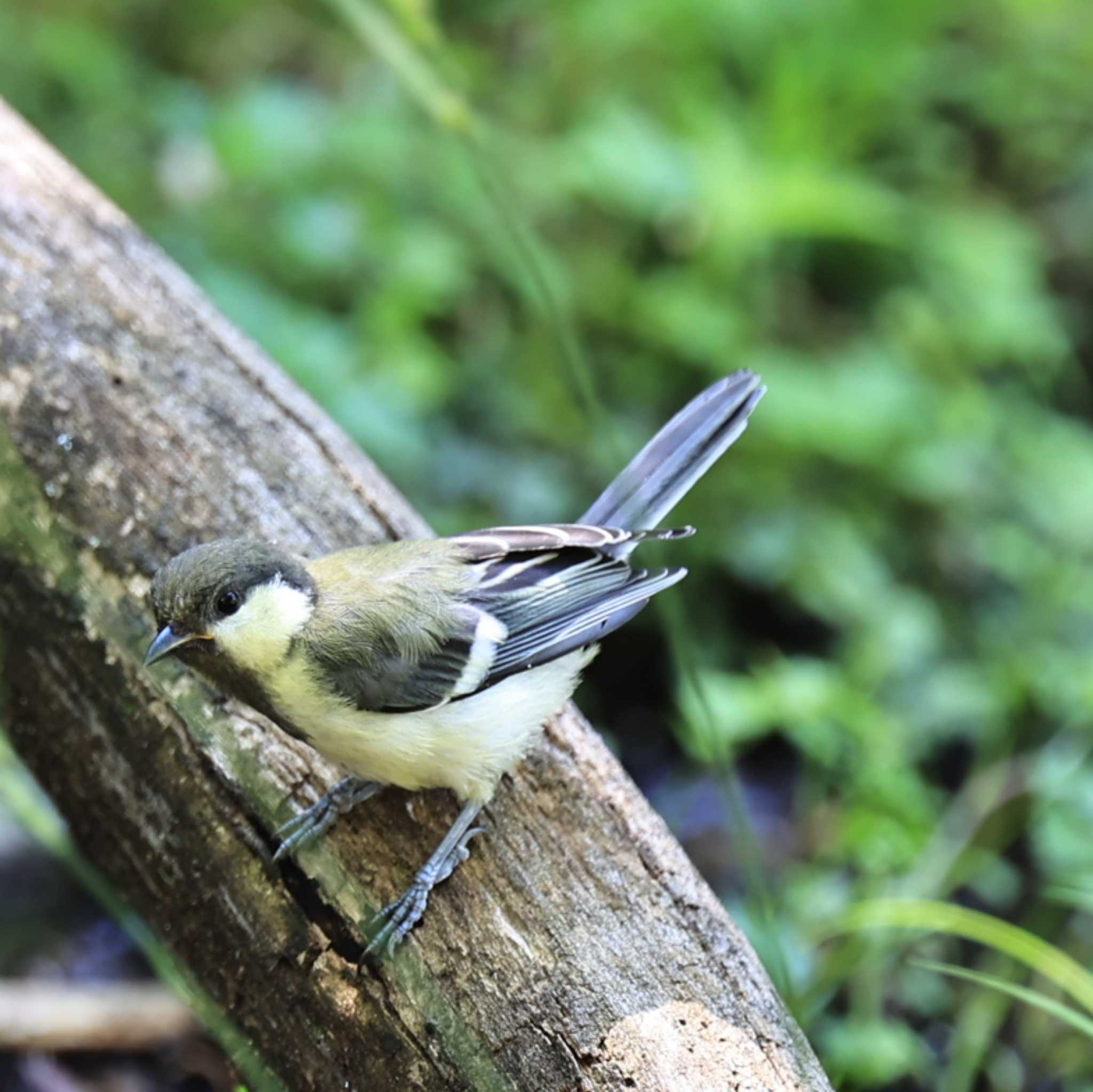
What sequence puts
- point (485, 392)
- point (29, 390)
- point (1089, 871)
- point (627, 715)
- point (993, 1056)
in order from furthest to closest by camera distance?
point (485, 392) < point (627, 715) < point (993, 1056) < point (1089, 871) < point (29, 390)

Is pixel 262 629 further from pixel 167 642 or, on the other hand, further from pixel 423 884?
pixel 423 884

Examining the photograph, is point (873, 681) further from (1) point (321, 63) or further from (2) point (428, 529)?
(1) point (321, 63)

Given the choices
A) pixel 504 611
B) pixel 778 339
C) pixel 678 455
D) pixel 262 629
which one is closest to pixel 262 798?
pixel 262 629

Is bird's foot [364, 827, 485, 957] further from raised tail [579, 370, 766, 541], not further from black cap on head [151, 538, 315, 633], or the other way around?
raised tail [579, 370, 766, 541]

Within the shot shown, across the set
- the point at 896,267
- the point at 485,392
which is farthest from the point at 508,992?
the point at 896,267

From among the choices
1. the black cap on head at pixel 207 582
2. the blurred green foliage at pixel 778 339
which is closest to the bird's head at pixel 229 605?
the black cap on head at pixel 207 582

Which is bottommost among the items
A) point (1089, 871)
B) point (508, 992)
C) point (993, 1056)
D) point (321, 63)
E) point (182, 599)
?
point (993, 1056)
